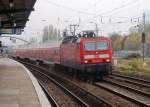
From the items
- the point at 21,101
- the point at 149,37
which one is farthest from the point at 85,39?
the point at 149,37

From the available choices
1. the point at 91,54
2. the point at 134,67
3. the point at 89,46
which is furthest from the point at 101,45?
the point at 134,67

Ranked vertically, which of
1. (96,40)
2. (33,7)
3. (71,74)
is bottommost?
(71,74)

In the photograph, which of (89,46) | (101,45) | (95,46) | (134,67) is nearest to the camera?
(89,46)

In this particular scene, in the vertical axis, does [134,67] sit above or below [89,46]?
below

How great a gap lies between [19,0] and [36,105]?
12.9m

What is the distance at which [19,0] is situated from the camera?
2522cm

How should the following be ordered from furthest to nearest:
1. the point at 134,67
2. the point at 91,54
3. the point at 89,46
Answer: the point at 134,67
the point at 89,46
the point at 91,54

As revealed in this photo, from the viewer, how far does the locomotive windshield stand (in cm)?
2655

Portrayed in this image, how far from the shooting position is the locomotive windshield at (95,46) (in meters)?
26.5

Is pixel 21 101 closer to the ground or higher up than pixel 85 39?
closer to the ground

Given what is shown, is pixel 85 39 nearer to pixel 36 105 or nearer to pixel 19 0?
pixel 19 0

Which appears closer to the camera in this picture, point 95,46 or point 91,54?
point 91,54

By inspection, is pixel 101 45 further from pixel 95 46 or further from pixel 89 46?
pixel 89 46

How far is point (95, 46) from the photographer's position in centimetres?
2688
